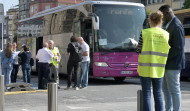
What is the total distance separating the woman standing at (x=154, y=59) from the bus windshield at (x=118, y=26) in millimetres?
10415

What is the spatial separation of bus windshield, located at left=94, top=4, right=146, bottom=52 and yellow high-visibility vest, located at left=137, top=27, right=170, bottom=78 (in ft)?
34.2

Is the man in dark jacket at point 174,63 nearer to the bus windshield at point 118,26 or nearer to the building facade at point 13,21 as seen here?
the bus windshield at point 118,26

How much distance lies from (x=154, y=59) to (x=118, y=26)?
10851mm

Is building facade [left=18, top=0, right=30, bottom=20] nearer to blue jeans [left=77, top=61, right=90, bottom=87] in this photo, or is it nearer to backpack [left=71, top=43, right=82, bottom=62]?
blue jeans [left=77, top=61, right=90, bottom=87]

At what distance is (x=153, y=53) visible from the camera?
695 centimetres

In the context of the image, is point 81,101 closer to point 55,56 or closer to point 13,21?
point 55,56

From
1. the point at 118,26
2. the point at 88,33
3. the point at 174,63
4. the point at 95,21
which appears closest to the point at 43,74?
the point at 95,21

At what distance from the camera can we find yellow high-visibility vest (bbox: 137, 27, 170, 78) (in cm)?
692

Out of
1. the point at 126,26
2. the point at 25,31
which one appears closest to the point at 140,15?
the point at 126,26

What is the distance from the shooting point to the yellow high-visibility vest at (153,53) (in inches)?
273

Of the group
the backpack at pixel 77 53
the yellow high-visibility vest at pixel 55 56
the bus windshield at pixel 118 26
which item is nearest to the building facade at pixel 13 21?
the bus windshield at pixel 118 26

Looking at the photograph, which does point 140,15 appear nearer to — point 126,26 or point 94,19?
point 126,26

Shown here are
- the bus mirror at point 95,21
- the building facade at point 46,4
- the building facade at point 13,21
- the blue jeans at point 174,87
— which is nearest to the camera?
the blue jeans at point 174,87

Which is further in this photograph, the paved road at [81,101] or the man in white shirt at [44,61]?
the man in white shirt at [44,61]
